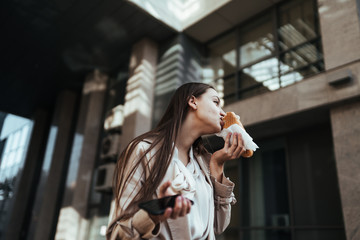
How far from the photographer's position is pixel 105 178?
31.1 ft

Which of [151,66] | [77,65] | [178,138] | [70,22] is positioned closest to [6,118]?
[77,65]

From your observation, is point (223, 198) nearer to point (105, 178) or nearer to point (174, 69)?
point (174, 69)

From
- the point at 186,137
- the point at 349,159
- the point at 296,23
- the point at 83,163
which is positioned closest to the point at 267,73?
the point at 296,23

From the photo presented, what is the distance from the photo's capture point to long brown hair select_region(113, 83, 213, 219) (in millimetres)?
1503

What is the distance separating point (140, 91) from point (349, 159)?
18.9 feet

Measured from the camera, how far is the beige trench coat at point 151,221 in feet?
4.45

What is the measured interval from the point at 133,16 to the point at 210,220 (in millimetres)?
8319

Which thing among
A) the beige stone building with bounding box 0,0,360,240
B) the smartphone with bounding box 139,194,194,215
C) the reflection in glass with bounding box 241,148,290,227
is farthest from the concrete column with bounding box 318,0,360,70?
the smartphone with bounding box 139,194,194,215

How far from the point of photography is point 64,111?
13.7 m

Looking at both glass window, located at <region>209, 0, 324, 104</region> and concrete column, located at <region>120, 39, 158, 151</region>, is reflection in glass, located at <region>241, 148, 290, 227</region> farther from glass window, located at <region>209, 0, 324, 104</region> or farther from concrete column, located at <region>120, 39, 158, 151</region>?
concrete column, located at <region>120, 39, 158, 151</region>

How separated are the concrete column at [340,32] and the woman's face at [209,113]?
4881mm

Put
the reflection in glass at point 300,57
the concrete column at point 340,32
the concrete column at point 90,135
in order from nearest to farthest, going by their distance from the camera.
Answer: the concrete column at point 340,32 < the reflection in glass at point 300,57 < the concrete column at point 90,135

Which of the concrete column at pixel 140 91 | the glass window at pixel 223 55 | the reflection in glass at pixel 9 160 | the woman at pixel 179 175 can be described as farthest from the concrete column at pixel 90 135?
the woman at pixel 179 175

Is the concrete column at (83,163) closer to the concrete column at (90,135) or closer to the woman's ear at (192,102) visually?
the concrete column at (90,135)
